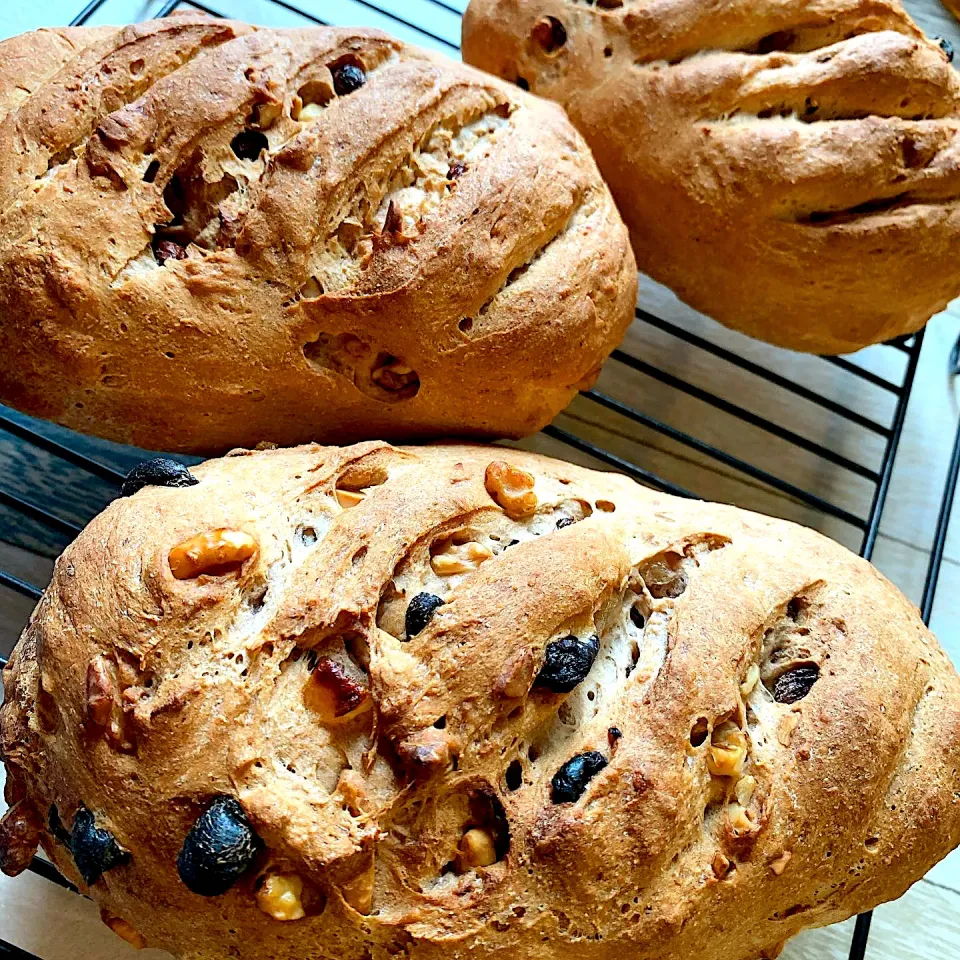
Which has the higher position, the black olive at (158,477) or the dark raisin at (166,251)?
the dark raisin at (166,251)

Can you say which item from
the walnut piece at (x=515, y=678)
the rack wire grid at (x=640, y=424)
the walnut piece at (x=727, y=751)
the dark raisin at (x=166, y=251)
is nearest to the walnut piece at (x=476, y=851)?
the walnut piece at (x=515, y=678)

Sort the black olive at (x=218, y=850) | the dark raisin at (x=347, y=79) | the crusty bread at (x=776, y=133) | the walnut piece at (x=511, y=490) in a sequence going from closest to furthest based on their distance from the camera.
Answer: the black olive at (x=218, y=850)
the walnut piece at (x=511, y=490)
the dark raisin at (x=347, y=79)
the crusty bread at (x=776, y=133)

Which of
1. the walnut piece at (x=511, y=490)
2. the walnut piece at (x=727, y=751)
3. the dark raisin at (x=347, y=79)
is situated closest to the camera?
the walnut piece at (x=727, y=751)

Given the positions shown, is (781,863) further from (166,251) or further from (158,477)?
(166,251)

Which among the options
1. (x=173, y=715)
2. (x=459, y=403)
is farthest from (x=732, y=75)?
(x=173, y=715)

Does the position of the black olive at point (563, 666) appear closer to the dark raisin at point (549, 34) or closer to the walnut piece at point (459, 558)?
the walnut piece at point (459, 558)

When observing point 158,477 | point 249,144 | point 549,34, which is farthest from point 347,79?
point 158,477

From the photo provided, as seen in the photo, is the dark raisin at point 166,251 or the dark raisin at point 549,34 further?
the dark raisin at point 549,34

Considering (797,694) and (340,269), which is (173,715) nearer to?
(340,269)
